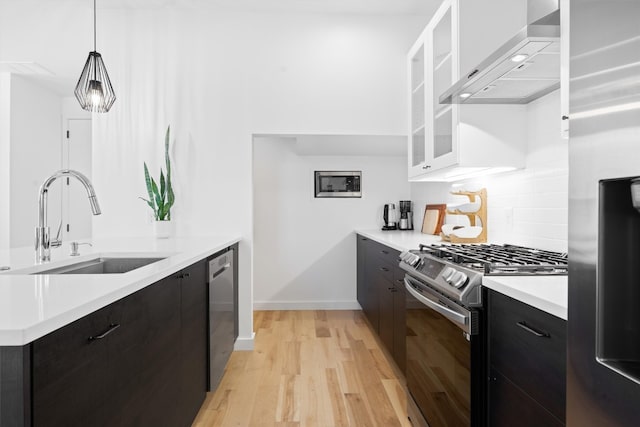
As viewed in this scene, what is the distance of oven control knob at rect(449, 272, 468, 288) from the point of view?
1415mm

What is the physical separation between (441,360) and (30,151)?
4913mm

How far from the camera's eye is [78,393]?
3.08 ft

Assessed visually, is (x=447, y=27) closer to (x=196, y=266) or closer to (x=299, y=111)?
(x=299, y=111)

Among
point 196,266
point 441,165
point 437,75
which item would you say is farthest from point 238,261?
point 437,75

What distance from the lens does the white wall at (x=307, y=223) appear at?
4.58m

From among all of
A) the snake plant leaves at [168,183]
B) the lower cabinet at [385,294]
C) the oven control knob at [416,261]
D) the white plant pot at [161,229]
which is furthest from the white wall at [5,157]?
the oven control knob at [416,261]

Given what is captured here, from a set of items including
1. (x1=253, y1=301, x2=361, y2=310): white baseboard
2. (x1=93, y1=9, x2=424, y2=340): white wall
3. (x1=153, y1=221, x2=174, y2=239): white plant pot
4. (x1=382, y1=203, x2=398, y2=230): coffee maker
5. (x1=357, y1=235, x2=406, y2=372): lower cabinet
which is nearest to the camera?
(x1=357, y1=235, x2=406, y2=372): lower cabinet

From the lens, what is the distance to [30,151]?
15.2ft

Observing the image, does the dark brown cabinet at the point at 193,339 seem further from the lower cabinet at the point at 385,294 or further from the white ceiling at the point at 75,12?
the white ceiling at the point at 75,12

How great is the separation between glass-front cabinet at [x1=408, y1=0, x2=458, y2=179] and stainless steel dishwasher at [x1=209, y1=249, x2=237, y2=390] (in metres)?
1.47

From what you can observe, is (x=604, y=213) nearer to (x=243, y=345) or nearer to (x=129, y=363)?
(x=129, y=363)

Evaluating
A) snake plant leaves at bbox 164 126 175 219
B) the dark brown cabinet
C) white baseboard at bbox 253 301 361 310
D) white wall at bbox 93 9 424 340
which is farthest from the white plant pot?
white baseboard at bbox 253 301 361 310

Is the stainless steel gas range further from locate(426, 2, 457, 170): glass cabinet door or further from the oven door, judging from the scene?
locate(426, 2, 457, 170): glass cabinet door

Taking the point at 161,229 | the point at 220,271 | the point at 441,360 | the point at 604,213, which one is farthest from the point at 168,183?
the point at 604,213
